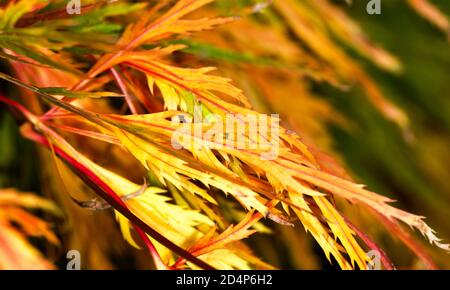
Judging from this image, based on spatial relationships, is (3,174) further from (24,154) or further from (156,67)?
(156,67)

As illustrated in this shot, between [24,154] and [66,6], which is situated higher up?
[24,154]

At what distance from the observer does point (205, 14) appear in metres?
0.78

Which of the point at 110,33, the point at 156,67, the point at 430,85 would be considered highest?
the point at 430,85

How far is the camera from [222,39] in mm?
802

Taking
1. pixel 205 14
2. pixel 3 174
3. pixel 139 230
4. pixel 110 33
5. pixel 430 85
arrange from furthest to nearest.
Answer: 1. pixel 430 85
2. pixel 3 174
3. pixel 205 14
4. pixel 110 33
5. pixel 139 230

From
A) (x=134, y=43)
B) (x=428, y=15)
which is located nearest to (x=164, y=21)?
(x=134, y=43)

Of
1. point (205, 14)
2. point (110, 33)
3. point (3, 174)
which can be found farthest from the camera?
point (3, 174)

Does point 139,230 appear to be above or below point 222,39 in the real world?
below

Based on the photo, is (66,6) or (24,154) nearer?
(66,6)

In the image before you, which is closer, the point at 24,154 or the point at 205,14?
the point at 205,14

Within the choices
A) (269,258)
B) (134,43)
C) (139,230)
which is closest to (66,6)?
(134,43)
